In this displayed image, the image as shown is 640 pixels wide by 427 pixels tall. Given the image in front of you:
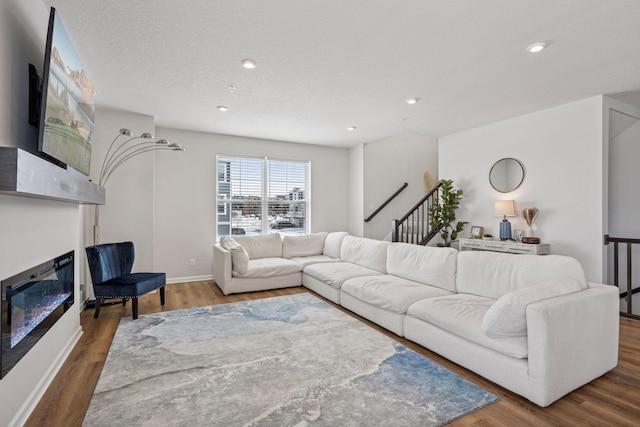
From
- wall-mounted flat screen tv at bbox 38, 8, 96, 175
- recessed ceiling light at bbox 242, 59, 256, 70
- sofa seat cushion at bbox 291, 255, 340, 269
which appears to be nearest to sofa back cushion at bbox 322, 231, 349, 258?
sofa seat cushion at bbox 291, 255, 340, 269

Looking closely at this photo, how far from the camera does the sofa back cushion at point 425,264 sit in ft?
10.4

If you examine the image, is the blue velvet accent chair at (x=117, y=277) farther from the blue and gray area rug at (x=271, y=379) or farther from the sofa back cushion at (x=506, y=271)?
the sofa back cushion at (x=506, y=271)

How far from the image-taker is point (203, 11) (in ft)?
6.88

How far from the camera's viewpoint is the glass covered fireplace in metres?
1.58

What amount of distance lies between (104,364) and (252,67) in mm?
2813

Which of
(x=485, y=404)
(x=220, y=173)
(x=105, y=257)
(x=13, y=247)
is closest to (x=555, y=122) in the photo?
(x=485, y=404)

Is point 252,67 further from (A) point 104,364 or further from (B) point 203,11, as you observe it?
(A) point 104,364

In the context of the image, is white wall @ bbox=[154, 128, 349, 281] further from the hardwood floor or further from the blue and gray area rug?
the hardwood floor

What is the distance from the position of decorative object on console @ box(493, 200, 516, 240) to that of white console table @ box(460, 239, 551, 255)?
143 mm

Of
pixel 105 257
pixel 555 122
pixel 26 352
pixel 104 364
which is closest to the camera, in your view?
pixel 26 352

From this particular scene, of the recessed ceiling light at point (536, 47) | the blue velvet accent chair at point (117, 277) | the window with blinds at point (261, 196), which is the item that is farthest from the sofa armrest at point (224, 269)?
the recessed ceiling light at point (536, 47)

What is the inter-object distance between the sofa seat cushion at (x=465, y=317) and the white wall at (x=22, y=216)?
2.70 metres

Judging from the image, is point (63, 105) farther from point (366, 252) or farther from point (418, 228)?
point (418, 228)

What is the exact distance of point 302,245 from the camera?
215 inches
